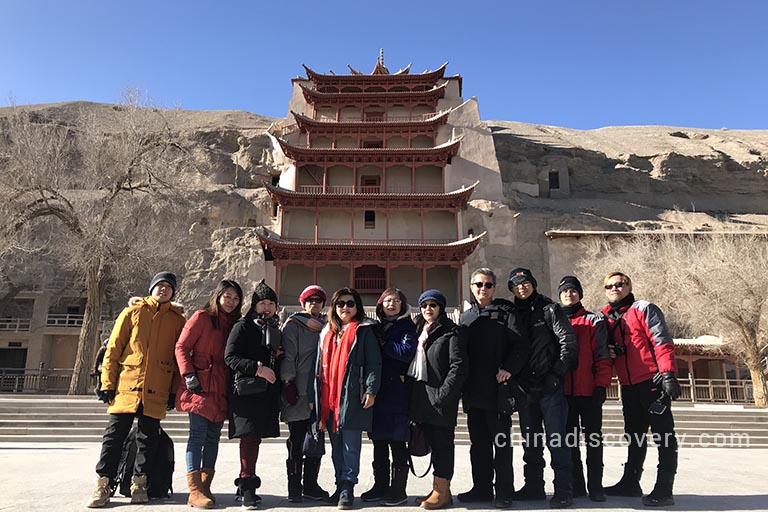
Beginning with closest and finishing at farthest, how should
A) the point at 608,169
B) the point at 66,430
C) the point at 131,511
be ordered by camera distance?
the point at 131,511 → the point at 66,430 → the point at 608,169

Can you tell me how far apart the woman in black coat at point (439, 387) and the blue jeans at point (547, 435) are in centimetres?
71

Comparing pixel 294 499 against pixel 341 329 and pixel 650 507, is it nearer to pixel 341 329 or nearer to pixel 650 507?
pixel 341 329

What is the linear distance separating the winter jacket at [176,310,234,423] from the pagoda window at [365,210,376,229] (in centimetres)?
2403

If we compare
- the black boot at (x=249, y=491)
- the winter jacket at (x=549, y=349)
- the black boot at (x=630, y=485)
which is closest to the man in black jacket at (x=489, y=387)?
the winter jacket at (x=549, y=349)

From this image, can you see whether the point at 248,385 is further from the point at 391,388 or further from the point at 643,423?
the point at 643,423

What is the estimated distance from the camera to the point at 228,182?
120ft

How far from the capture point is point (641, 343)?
15.3ft

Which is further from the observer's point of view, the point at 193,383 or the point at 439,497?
the point at 193,383

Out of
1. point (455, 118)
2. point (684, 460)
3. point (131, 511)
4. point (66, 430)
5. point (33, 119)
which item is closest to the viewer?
point (131, 511)

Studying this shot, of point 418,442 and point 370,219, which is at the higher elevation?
point 370,219

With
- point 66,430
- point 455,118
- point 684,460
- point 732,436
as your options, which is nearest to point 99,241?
point 66,430

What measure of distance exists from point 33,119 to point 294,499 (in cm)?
5760

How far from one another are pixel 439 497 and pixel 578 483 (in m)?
1.51

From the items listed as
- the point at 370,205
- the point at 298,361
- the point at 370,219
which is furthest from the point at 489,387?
the point at 370,219
